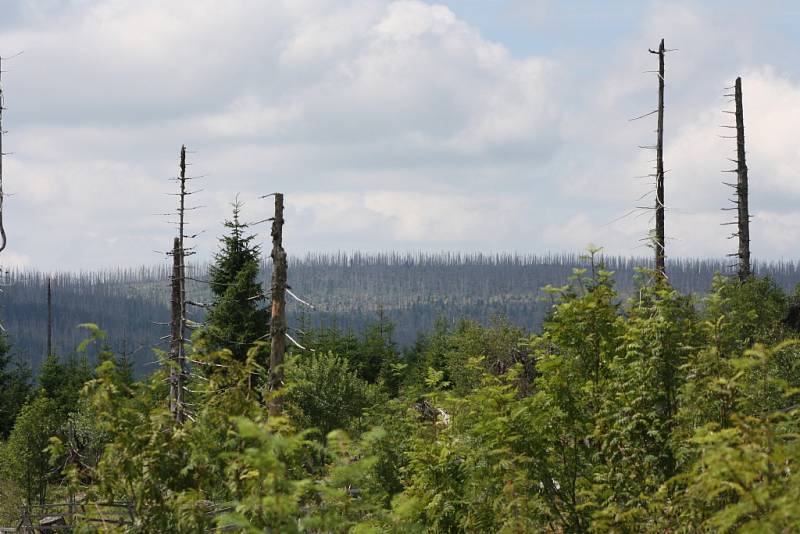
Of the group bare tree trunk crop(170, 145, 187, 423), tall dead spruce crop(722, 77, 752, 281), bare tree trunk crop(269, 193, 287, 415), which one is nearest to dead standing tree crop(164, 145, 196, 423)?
bare tree trunk crop(170, 145, 187, 423)

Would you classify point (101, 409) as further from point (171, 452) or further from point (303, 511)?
point (303, 511)

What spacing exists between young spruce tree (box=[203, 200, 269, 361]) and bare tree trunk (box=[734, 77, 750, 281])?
20.0 meters

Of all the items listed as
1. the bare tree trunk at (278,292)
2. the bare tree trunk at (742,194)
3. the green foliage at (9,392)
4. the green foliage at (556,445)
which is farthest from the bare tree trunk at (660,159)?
the green foliage at (9,392)

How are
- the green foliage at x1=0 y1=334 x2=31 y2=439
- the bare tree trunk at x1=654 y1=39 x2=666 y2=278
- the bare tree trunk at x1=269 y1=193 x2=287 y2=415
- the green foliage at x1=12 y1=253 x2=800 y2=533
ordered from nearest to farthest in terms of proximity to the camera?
the green foliage at x1=12 y1=253 x2=800 y2=533 → the bare tree trunk at x1=269 y1=193 x2=287 y2=415 → the bare tree trunk at x1=654 y1=39 x2=666 y2=278 → the green foliage at x1=0 y1=334 x2=31 y2=439

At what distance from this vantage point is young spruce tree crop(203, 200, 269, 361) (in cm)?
4169

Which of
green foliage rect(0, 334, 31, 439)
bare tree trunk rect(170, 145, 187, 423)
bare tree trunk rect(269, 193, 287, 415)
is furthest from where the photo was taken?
green foliage rect(0, 334, 31, 439)

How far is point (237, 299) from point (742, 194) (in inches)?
882

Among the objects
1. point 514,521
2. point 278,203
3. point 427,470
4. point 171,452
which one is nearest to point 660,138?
point 278,203

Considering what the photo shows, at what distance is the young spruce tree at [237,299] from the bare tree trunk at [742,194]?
65.6 feet

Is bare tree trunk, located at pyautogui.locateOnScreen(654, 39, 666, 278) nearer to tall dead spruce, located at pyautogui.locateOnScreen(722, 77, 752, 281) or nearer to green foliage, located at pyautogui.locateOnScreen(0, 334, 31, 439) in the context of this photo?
tall dead spruce, located at pyautogui.locateOnScreen(722, 77, 752, 281)

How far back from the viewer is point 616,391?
11.4 m

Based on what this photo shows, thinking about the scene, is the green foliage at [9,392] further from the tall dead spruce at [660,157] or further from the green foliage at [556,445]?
the green foliage at [556,445]

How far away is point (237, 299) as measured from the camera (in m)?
42.0

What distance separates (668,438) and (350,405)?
27.7 meters
